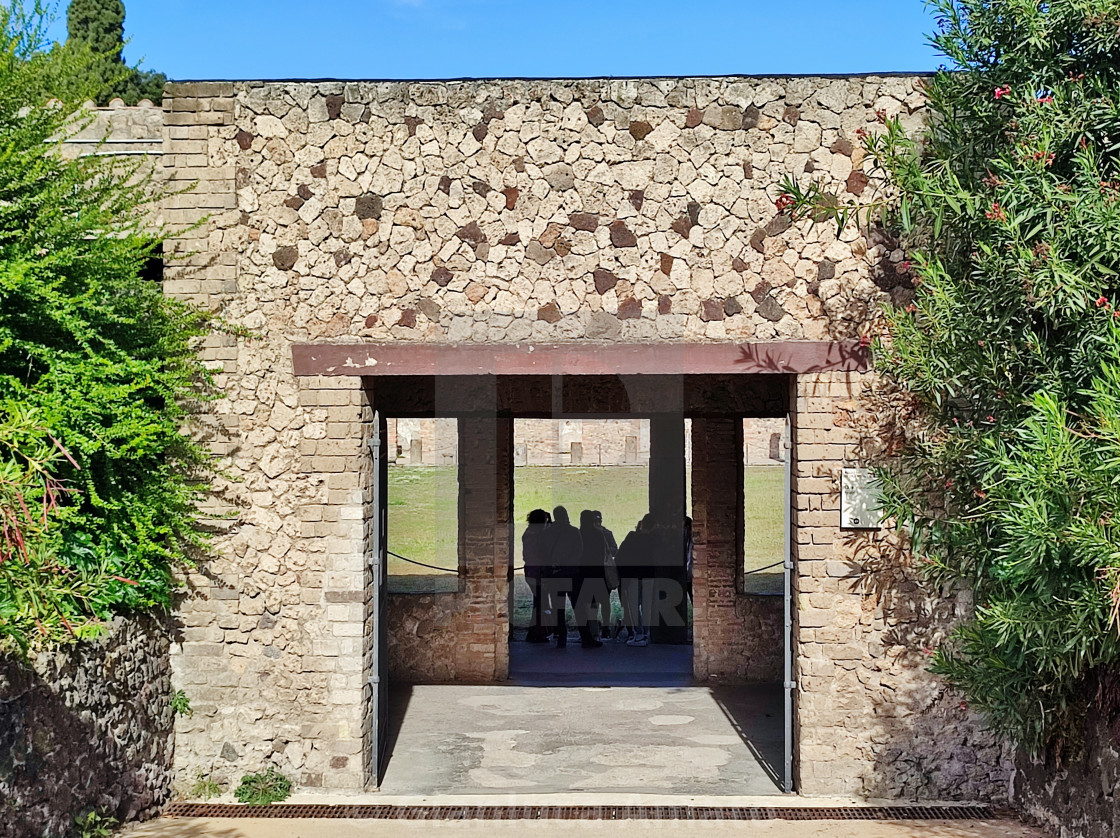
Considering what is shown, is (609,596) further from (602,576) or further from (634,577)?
(602,576)

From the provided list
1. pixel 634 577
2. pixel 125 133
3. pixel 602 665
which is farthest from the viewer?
pixel 634 577

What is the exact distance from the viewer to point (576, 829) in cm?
583

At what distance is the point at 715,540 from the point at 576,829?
4423 millimetres

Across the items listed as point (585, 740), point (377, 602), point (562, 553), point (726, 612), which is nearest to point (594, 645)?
point (562, 553)

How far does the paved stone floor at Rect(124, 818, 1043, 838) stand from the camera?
18.7 feet

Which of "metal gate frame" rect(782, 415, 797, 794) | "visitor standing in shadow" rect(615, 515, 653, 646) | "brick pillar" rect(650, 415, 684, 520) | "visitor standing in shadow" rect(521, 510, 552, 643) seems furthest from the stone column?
"metal gate frame" rect(782, 415, 797, 794)

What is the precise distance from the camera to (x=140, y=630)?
6.00 m

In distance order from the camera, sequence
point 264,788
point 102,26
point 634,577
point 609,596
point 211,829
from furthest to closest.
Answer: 1. point 102,26
2. point 609,596
3. point 634,577
4. point 264,788
5. point 211,829

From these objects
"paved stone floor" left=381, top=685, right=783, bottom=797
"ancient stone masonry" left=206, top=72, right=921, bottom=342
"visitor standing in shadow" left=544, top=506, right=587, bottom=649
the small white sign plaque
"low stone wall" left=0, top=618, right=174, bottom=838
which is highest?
"ancient stone masonry" left=206, top=72, right=921, bottom=342

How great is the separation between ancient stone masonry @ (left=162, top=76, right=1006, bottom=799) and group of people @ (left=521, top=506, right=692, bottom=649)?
4.73 m

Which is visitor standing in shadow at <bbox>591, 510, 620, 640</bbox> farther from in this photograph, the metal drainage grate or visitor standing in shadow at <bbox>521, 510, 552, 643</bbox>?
the metal drainage grate

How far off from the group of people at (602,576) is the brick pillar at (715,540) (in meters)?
1.48

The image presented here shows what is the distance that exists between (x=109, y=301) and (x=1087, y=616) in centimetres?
480

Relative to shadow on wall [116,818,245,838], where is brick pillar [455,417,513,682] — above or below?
above
